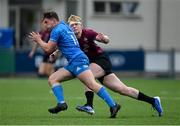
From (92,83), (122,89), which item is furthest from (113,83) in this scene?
(92,83)

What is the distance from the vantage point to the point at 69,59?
15070 millimetres

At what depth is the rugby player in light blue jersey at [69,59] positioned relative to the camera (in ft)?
48.9

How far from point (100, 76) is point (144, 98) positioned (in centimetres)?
93

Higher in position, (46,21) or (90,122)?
(46,21)

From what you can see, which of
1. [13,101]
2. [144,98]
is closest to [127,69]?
[13,101]

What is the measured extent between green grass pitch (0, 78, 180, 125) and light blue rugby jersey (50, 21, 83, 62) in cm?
118

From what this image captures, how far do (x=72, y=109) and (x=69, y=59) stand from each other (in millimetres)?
2726

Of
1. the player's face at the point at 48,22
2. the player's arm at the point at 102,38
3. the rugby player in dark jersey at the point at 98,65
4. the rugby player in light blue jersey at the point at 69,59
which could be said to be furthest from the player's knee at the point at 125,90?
the player's face at the point at 48,22

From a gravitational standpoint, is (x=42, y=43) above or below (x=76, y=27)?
below

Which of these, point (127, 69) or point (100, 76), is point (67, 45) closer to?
point (100, 76)

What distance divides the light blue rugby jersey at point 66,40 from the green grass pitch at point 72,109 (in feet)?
3.88

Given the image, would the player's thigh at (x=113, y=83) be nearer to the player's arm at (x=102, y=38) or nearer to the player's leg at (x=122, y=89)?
the player's leg at (x=122, y=89)

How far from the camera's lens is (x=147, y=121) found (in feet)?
47.5

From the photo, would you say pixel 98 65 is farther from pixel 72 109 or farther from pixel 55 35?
pixel 72 109
